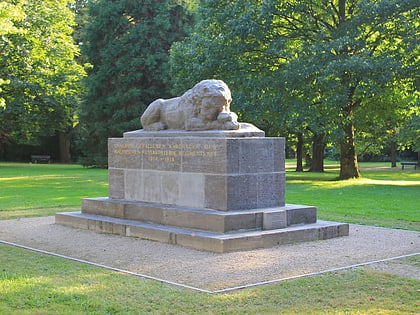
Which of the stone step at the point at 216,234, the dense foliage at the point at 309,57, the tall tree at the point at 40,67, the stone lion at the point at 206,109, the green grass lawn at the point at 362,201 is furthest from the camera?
the tall tree at the point at 40,67

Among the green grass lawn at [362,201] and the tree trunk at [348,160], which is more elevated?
the tree trunk at [348,160]

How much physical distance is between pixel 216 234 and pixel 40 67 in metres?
27.3

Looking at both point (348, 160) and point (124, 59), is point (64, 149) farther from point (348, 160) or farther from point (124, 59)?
point (348, 160)

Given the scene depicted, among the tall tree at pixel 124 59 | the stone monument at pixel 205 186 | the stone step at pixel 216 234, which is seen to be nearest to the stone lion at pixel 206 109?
the stone monument at pixel 205 186

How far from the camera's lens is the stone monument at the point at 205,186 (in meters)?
11.6

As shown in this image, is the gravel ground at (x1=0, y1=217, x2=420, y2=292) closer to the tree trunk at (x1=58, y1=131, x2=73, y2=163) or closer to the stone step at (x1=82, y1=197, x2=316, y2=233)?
the stone step at (x1=82, y1=197, x2=316, y2=233)

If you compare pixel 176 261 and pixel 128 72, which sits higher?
pixel 128 72

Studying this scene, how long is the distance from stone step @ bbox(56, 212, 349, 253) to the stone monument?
0.02m

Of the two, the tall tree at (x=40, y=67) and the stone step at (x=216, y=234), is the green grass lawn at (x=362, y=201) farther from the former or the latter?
the tall tree at (x=40, y=67)

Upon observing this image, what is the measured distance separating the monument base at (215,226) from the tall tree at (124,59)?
28.5m

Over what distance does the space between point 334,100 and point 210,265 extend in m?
17.6

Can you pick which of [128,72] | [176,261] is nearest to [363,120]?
[128,72]

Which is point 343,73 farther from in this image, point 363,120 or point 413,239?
point 413,239

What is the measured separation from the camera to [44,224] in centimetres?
1480
